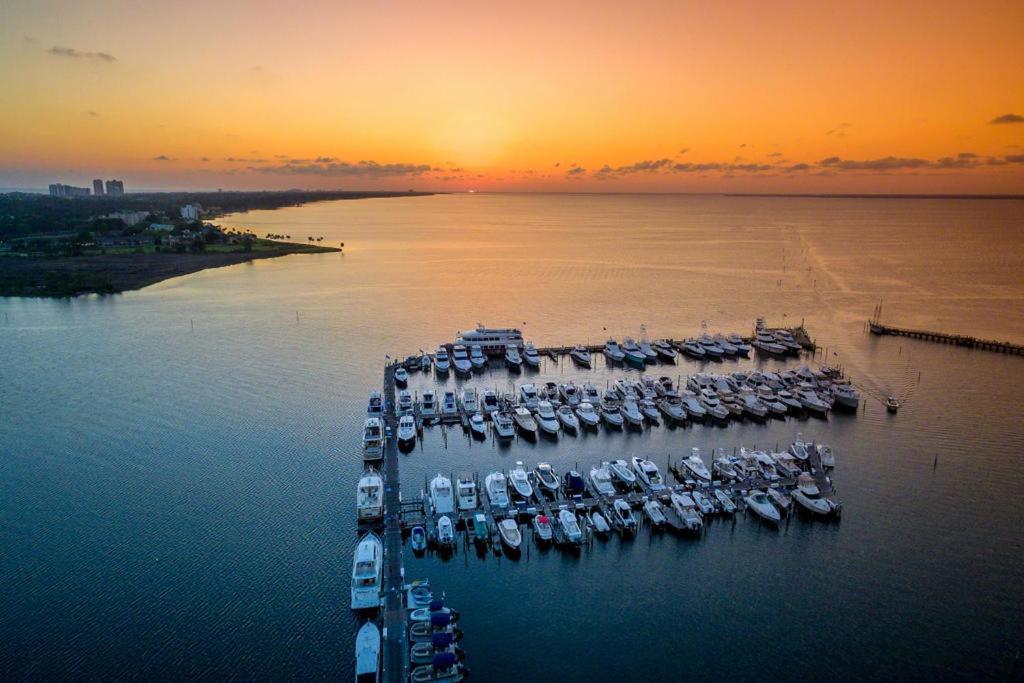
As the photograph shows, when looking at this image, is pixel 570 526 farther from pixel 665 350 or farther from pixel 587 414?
pixel 665 350

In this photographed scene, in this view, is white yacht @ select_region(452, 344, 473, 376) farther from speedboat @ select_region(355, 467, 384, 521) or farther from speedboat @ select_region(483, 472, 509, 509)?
speedboat @ select_region(355, 467, 384, 521)

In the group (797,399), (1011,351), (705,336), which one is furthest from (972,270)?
(797,399)

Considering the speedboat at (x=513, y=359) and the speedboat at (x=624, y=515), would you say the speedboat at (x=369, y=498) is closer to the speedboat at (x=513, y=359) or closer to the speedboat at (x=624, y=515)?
the speedboat at (x=624, y=515)

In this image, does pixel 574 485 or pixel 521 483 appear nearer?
pixel 574 485

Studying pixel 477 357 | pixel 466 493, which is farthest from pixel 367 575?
pixel 477 357

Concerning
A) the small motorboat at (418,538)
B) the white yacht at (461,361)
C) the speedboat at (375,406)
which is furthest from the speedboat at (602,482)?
the white yacht at (461,361)

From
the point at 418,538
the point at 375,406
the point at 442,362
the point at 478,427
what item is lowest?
the point at 418,538

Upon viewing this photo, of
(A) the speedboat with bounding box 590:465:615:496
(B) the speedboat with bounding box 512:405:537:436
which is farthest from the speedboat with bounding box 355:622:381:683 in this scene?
(B) the speedboat with bounding box 512:405:537:436

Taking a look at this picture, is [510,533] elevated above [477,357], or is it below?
below
